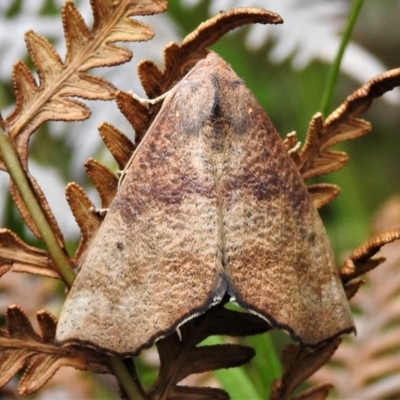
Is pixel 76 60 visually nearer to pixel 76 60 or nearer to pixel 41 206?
pixel 76 60

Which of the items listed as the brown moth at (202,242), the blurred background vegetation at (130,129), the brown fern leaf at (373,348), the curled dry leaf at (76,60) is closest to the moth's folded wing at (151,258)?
the brown moth at (202,242)

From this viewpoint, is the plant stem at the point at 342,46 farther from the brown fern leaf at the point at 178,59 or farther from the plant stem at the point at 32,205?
the plant stem at the point at 32,205

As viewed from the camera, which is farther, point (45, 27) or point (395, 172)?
point (395, 172)

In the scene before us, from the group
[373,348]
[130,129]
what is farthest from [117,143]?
[130,129]

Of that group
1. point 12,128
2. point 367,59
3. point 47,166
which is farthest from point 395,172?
point 12,128

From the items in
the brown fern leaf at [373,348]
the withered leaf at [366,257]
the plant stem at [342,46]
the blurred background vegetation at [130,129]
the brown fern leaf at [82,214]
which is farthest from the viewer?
the blurred background vegetation at [130,129]

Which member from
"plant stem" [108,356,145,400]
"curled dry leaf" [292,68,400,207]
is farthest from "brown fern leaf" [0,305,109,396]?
"curled dry leaf" [292,68,400,207]

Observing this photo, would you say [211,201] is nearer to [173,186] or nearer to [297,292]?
[173,186]
